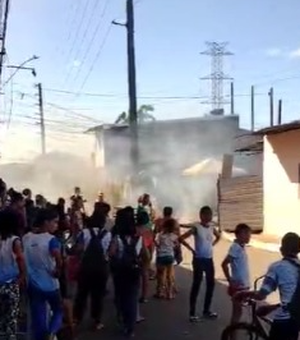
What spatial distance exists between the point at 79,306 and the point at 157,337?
111 centimetres

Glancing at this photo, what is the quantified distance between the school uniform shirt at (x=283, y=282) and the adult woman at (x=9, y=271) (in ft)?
8.14

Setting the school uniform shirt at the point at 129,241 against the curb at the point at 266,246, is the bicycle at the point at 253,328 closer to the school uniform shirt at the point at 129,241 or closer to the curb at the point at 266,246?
the school uniform shirt at the point at 129,241

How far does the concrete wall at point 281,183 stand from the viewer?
19641 millimetres

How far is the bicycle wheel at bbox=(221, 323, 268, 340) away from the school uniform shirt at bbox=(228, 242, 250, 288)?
1.45 m

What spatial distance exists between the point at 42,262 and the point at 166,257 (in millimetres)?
4050

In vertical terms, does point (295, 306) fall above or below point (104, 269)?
above

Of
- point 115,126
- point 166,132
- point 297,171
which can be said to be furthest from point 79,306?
point 115,126

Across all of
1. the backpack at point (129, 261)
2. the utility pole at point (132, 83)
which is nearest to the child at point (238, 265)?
the backpack at point (129, 261)

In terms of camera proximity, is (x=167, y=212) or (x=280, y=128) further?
(x=280, y=128)

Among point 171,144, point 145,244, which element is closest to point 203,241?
point 145,244

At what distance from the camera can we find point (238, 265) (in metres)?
7.59

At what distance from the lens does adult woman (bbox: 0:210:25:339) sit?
6716 mm

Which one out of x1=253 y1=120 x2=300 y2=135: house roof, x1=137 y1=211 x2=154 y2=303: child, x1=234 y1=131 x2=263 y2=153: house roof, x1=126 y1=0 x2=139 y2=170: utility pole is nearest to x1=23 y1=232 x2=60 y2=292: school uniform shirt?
x1=137 y1=211 x2=154 y2=303: child

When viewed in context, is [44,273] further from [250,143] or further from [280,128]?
[250,143]
